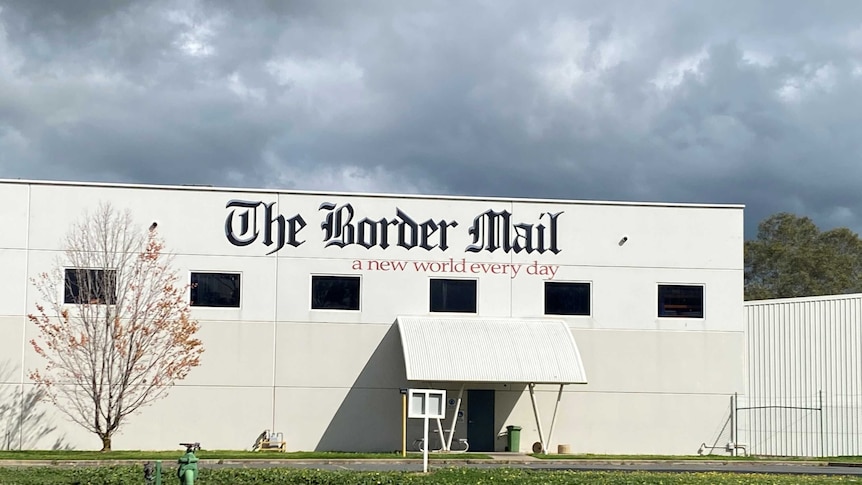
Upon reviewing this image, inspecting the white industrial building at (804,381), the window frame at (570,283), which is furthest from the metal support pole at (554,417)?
the white industrial building at (804,381)

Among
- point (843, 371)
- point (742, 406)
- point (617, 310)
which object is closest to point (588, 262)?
point (617, 310)

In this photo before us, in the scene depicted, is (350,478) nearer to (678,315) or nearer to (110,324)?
(110,324)

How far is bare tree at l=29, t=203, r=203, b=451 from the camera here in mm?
31016

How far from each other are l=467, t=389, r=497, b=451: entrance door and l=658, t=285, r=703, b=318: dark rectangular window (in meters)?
6.70

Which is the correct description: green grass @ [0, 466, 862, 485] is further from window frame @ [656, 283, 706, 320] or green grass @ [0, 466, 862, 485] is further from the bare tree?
window frame @ [656, 283, 706, 320]

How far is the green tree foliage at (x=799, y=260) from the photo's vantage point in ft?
216

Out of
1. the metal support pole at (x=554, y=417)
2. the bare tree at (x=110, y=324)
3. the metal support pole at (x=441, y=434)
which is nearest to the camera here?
the metal support pole at (x=441, y=434)

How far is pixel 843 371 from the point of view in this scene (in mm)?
34219

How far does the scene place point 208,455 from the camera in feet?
94.5

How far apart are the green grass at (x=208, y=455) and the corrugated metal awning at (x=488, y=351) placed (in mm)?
2499

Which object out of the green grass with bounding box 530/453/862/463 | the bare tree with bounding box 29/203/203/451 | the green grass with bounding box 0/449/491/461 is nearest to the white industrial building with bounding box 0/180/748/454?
the bare tree with bounding box 29/203/203/451

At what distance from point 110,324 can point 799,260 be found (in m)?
49.3

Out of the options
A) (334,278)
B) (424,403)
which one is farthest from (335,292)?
(424,403)

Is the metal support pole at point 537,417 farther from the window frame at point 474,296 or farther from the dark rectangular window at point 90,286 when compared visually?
the dark rectangular window at point 90,286
